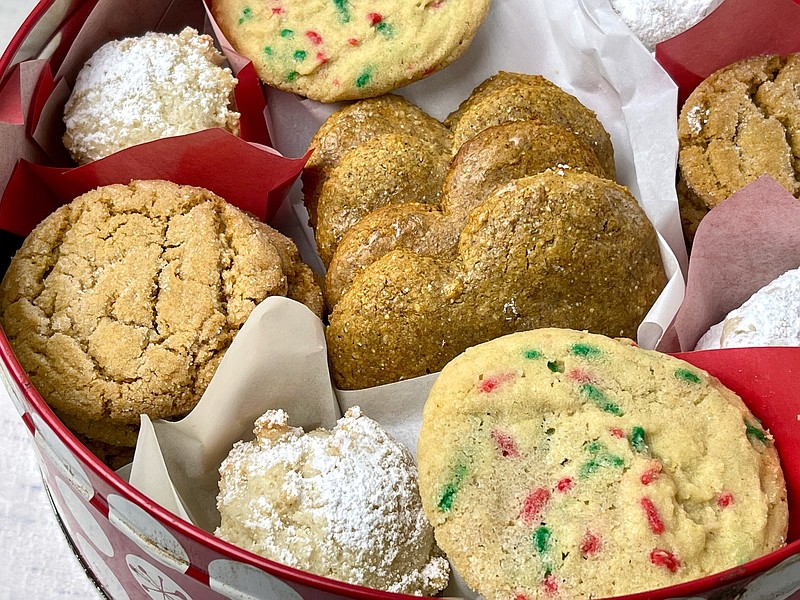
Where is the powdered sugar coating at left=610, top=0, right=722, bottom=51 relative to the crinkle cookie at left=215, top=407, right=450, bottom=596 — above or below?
above

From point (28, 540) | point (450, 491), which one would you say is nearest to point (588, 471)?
point (450, 491)

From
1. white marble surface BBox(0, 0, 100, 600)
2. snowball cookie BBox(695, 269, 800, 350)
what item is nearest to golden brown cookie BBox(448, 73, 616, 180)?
snowball cookie BBox(695, 269, 800, 350)

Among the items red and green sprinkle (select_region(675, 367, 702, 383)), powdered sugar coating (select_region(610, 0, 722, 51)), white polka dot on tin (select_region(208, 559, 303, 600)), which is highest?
powdered sugar coating (select_region(610, 0, 722, 51))

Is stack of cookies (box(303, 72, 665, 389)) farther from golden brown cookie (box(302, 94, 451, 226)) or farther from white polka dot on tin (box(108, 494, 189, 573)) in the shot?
white polka dot on tin (box(108, 494, 189, 573))

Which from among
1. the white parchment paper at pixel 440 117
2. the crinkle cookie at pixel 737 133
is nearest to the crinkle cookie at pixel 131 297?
the white parchment paper at pixel 440 117

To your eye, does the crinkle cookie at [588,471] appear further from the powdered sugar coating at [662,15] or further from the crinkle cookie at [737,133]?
the powdered sugar coating at [662,15]

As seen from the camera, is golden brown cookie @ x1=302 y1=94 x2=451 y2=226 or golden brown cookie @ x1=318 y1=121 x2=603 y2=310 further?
golden brown cookie @ x1=302 y1=94 x2=451 y2=226
